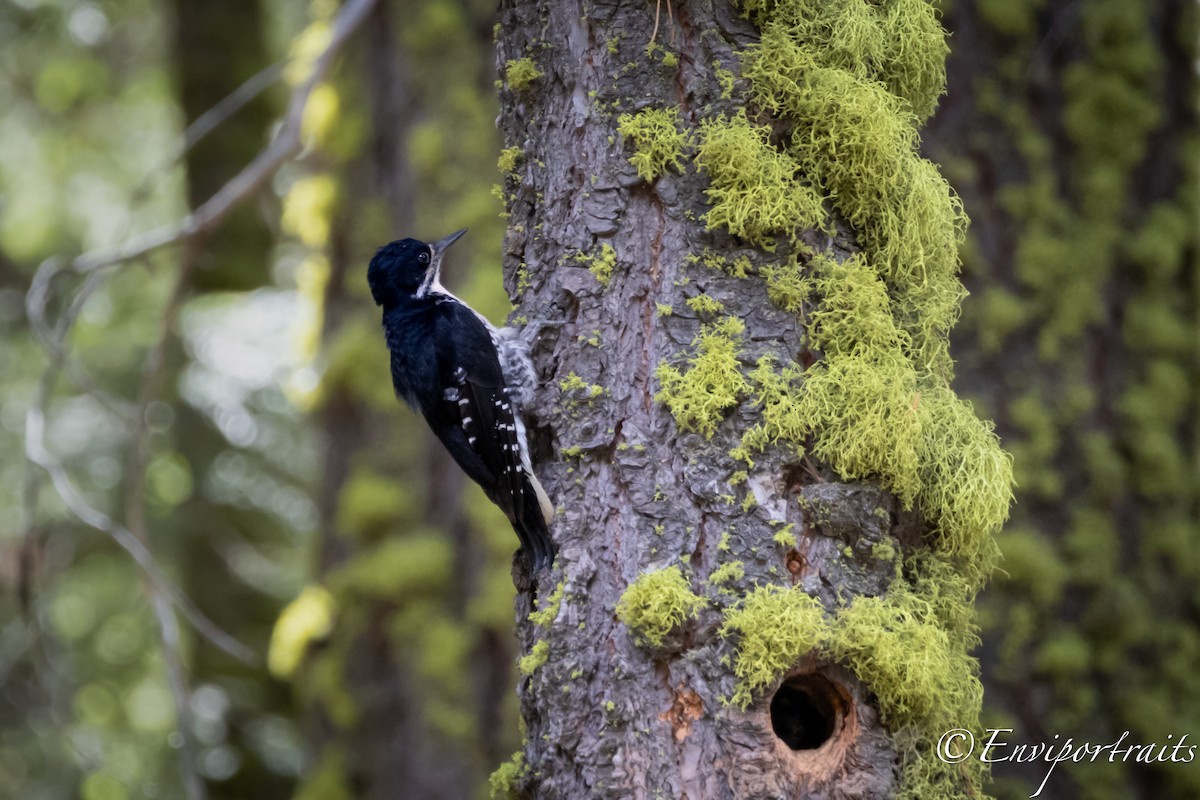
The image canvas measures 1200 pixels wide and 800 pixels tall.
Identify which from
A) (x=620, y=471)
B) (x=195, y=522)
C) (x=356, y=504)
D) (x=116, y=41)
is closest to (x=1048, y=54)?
(x=620, y=471)

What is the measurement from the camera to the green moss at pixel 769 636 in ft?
6.70

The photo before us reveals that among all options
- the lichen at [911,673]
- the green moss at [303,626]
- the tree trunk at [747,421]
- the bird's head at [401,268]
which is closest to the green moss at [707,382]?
the tree trunk at [747,421]

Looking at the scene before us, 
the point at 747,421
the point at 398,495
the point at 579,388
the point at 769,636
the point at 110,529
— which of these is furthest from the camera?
the point at 398,495

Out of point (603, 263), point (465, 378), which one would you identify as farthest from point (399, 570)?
point (603, 263)

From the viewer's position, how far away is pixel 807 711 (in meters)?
2.24

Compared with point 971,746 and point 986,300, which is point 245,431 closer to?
point 986,300

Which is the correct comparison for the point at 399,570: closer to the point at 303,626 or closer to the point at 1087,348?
the point at 303,626

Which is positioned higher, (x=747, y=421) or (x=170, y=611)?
(x=747, y=421)

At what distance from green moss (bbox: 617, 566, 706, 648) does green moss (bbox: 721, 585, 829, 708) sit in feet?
0.29

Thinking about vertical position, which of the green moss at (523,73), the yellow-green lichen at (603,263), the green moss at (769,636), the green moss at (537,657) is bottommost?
the green moss at (537,657)

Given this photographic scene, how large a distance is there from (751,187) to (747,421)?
500 mm

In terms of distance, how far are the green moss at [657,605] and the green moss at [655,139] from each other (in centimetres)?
87

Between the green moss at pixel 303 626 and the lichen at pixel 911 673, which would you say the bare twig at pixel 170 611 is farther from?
the lichen at pixel 911 673

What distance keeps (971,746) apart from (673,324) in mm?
1080
